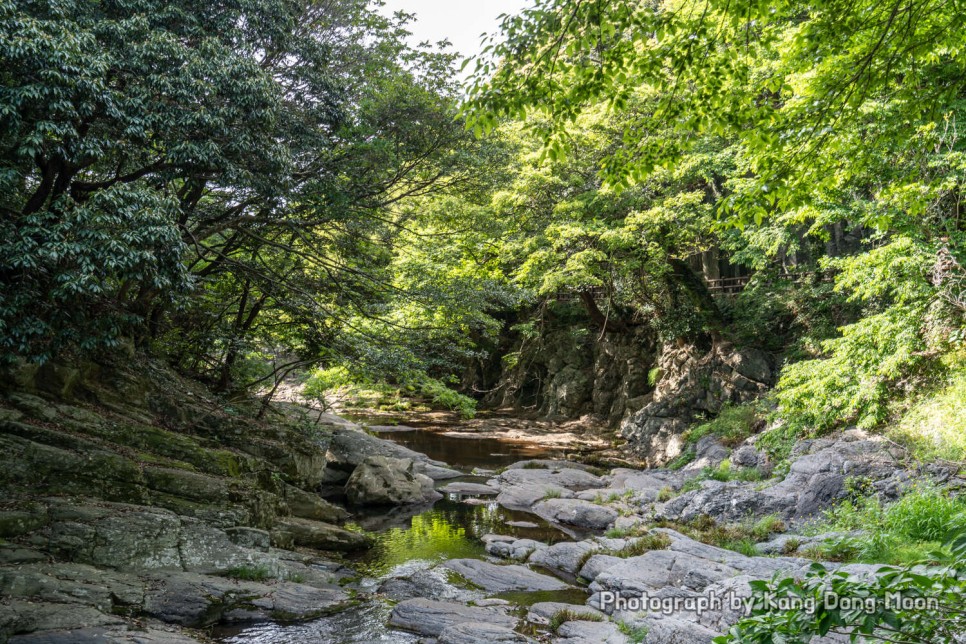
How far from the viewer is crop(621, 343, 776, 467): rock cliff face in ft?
62.3

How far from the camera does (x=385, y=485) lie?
1427 centimetres

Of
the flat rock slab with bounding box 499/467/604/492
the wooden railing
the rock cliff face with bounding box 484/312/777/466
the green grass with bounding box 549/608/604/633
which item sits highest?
the wooden railing

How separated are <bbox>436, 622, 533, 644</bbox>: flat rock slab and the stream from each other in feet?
1.67

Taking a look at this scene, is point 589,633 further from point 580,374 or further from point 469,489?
point 580,374

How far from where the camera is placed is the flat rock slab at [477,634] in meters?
6.58

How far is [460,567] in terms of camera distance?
961 centimetres

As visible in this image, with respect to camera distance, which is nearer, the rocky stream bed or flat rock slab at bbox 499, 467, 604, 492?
the rocky stream bed

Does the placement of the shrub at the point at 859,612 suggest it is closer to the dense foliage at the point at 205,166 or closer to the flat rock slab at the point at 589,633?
the flat rock slab at the point at 589,633

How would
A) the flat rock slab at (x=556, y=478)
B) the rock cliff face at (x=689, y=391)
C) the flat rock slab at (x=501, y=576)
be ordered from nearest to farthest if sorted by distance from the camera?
the flat rock slab at (x=501, y=576) < the flat rock slab at (x=556, y=478) < the rock cliff face at (x=689, y=391)

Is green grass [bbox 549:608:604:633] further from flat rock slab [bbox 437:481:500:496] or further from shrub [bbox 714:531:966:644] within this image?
flat rock slab [bbox 437:481:500:496]

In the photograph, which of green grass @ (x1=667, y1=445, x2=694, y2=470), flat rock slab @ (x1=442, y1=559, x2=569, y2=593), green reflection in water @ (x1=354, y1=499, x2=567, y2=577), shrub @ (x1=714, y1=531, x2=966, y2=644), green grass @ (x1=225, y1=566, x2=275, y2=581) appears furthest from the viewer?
green grass @ (x1=667, y1=445, x2=694, y2=470)

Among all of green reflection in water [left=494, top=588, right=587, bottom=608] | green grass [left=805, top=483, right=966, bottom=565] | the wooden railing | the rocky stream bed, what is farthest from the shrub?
the wooden railing

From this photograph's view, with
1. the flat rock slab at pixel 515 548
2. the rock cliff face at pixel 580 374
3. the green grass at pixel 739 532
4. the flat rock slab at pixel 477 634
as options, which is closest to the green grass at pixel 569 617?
the flat rock slab at pixel 477 634

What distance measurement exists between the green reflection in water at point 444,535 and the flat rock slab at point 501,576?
784mm
